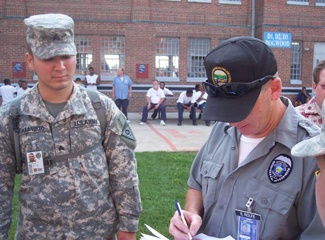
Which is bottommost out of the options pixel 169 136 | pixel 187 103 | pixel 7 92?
pixel 169 136

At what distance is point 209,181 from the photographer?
1719 mm

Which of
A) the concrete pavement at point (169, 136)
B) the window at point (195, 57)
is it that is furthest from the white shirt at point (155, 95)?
the window at point (195, 57)

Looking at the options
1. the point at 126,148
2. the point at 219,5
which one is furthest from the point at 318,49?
the point at 126,148

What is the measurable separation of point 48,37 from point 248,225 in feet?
4.60

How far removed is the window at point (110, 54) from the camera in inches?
729

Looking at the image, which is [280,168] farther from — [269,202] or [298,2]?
[298,2]

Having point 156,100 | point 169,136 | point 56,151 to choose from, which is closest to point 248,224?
point 56,151

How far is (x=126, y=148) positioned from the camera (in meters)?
2.21

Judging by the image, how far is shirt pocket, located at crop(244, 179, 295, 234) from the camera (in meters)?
1.46

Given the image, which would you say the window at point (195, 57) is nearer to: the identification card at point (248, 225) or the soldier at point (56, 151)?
the soldier at point (56, 151)

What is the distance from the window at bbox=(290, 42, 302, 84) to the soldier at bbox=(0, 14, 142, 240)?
19.7 meters

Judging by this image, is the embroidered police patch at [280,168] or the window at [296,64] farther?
the window at [296,64]

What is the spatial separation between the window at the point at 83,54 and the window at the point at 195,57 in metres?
5.04

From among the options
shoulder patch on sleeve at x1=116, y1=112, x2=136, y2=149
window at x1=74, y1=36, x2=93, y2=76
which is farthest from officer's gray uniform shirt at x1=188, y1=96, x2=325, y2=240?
window at x1=74, y1=36, x2=93, y2=76
